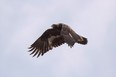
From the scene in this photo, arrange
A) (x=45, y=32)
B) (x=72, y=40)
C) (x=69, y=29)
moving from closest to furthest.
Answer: (x=72, y=40)
(x=69, y=29)
(x=45, y=32)

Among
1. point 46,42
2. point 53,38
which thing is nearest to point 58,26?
point 53,38

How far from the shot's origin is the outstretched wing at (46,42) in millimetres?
33344

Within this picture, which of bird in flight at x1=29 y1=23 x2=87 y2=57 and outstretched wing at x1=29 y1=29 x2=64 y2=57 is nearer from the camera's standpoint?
bird in flight at x1=29 y1=23 x2=87 y2=57

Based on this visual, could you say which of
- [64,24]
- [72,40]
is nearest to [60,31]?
[64,24]

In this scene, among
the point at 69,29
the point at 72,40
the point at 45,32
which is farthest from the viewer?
the point at 45,32

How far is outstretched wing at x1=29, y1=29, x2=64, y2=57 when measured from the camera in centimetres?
3334

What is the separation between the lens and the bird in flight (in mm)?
31472

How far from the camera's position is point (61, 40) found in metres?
33.3

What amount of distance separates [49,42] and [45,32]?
0.55 m

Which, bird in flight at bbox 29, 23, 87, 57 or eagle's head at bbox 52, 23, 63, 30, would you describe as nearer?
bird in flight at bbox 29, 23, 87, 57

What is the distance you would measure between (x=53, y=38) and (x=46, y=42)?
937mm

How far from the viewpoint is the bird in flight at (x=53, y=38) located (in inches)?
1239

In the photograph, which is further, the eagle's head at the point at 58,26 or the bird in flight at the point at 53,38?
the eagle's head at the point at 58,26

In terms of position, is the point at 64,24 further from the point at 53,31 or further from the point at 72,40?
the point at 72,40
